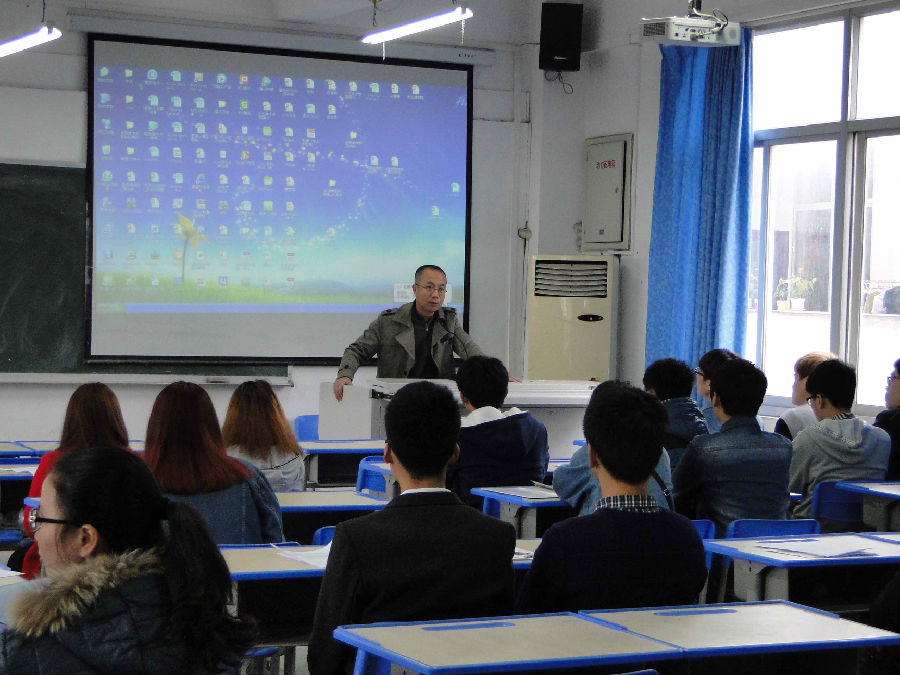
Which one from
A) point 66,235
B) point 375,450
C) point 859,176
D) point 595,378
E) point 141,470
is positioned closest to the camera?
point 141,470

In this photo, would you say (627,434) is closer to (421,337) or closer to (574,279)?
(421,337)

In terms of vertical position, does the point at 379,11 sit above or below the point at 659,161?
above

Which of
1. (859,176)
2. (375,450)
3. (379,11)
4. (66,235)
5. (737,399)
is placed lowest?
(375,450)

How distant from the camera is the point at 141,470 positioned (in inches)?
65.8

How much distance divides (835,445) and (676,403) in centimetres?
64

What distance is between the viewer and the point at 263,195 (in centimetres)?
767

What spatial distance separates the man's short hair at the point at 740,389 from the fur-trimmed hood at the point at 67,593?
2653 millimetres

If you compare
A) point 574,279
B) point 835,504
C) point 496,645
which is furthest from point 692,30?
point 496,645

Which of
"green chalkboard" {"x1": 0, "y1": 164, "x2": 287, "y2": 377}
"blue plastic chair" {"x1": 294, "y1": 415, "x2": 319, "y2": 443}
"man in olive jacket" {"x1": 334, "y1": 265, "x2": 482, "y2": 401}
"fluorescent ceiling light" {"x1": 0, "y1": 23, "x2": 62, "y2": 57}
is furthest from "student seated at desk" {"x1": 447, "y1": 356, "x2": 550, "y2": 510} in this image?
"green chalkboard" {"x1": 0, "y1": 164, "x2": 287, "y2": 377}

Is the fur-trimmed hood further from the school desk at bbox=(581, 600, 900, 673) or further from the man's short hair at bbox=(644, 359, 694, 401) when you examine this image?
the man's short hair at bbox=(644, 359, 694, 401)

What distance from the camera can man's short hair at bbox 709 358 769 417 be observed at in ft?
12.7

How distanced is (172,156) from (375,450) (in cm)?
312

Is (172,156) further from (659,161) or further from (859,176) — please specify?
(859,176)

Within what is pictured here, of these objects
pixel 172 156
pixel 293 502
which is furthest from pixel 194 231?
pixel 293 502
